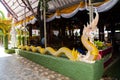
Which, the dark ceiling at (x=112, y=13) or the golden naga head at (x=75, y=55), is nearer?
the golden naga head at (x=75, y=55)

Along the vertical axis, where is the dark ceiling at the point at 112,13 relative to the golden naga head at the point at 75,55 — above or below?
above

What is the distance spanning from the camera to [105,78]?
680 cm

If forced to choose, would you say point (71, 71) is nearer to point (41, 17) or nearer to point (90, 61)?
point (90, 61)

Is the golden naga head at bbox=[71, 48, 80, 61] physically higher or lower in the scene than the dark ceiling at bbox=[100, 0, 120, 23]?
lower

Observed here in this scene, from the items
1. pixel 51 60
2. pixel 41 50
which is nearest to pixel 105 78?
pixel 51 60

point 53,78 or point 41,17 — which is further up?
point 41,17

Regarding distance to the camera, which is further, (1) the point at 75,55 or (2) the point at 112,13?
(2) the point at 112,13

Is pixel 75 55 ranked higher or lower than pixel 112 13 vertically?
lower

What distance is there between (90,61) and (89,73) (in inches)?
15.9

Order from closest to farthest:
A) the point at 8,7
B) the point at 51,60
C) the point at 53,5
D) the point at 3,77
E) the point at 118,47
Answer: the point at 3,77 → the point at 51,60 → the point at 118,47 → the point at 53,5 → the point at 8,7

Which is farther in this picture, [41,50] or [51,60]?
[41,50]

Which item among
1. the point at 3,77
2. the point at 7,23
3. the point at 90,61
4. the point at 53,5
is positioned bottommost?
the point at 3,77

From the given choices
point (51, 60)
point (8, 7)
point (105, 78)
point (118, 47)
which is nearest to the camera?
point (105, 78)

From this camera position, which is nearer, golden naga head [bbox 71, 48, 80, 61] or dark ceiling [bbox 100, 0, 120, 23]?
golden naga head [bbox 71, 48, 80, 61]
